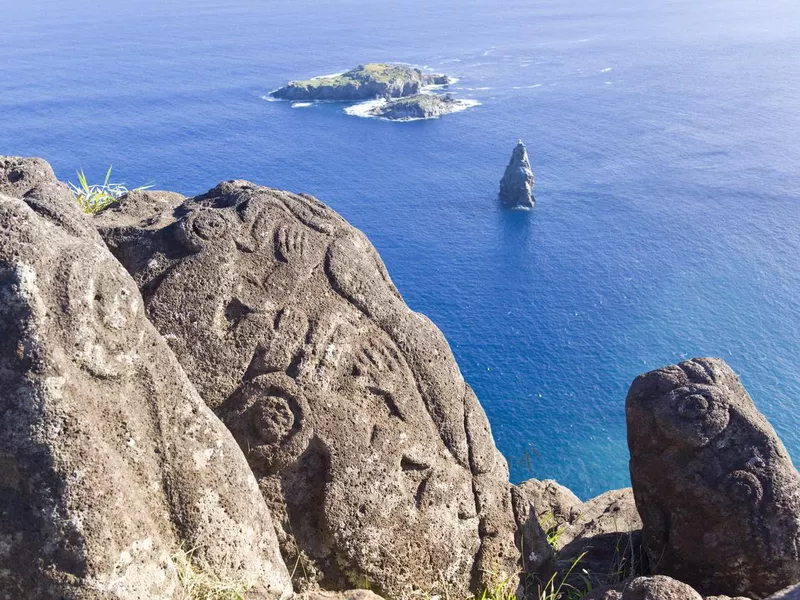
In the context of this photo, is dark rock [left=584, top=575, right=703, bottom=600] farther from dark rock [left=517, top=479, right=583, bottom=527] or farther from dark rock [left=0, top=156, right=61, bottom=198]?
dark rock [left=0, top=156, right=61, bottom=198]

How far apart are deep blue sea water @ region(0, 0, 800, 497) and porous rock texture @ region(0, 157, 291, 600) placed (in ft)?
28.2

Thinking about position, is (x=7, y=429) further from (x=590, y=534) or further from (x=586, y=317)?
(x=586, y=317)

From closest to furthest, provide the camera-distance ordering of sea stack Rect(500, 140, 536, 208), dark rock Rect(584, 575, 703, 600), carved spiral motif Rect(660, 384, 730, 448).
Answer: dark rock Rect(584, 575, 703, 600) < carved spiral motif Rect(660, 384, 730, 448) < sea stack Rect(500, 140, 536, 208)

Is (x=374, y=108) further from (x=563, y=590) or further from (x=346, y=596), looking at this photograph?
(x=346, y=596)

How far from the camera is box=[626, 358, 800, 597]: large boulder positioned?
24.7ft

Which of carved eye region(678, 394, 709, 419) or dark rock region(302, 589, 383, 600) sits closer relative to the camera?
dark rock region(302, 589, 383, 600)

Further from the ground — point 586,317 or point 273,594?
point 273,594

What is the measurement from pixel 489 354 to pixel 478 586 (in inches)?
1591

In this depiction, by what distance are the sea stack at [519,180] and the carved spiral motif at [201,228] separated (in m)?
62.5

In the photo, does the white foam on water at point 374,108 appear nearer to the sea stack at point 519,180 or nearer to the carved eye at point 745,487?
the sea stack at point 519,180

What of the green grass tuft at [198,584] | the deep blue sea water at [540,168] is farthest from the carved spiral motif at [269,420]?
the deep blue sea water at [540,168]

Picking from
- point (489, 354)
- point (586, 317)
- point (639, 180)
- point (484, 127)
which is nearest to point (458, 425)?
point (489, 354)

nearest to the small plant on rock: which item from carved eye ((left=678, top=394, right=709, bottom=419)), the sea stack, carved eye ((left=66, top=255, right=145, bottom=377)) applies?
carved eye ((left=678, top=394, right=709, bottom=419))

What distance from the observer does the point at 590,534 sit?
9562 millimetres
